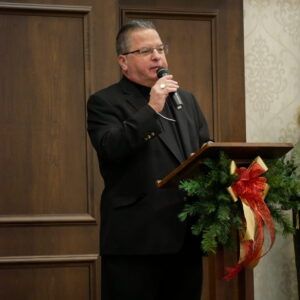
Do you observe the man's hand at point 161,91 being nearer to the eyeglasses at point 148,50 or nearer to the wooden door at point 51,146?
the eyeglasses at point 148,50

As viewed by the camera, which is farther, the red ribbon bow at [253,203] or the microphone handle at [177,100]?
the microphone handle at [177,100]

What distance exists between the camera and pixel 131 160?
2059 mm

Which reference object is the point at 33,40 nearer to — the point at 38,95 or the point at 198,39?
the point at 38,95

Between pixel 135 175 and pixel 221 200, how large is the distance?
0.35 metres

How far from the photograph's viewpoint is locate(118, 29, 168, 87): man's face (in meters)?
2.17

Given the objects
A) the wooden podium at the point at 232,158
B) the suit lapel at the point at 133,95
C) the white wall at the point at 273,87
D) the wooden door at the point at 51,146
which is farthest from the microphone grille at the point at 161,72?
the white wall at the point at 273,87

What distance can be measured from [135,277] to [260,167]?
1.75 feet

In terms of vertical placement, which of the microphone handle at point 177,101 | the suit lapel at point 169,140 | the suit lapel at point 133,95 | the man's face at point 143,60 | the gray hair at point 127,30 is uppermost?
the gray hair at point 127,30

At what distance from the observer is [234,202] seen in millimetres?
1825

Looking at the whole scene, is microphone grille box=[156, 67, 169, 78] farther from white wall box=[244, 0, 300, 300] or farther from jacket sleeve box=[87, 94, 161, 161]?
white wall box=[244, 0, 300, 300]

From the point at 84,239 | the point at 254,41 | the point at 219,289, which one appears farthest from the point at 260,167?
the point at 254,41

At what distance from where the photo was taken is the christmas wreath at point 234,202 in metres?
1.79

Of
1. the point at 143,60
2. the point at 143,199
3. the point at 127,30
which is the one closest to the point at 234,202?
the point at 143,199

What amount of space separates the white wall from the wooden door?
0.38 meters
